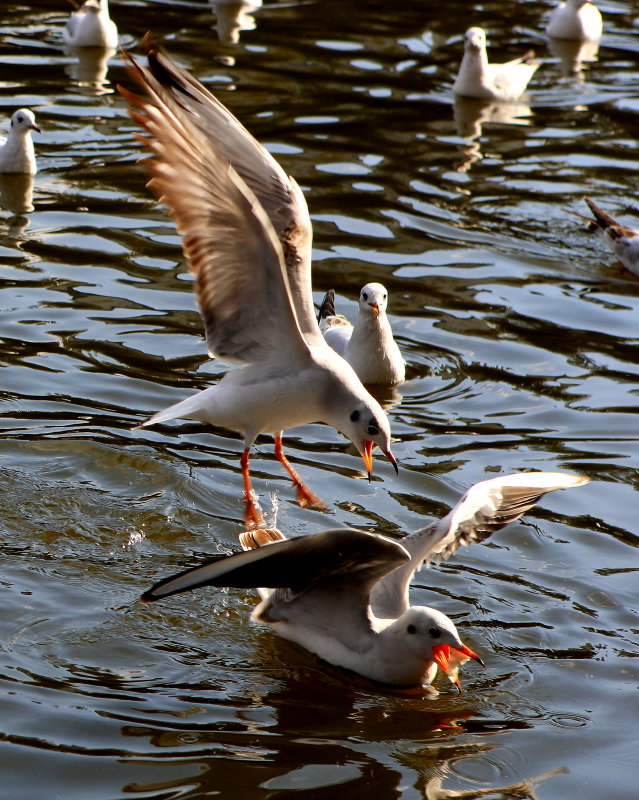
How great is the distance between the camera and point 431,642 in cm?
598

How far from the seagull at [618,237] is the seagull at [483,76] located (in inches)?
178

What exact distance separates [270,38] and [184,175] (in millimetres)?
12488

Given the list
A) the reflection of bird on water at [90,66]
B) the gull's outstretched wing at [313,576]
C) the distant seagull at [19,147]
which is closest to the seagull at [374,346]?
the gull's outstretched wing at [313,576]

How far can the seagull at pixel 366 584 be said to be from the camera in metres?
5.61

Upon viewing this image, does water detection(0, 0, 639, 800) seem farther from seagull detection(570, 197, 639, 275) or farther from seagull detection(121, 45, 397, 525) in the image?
seagull detection(121, 45, 397, 525)

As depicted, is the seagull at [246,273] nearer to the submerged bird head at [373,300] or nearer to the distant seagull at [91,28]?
the submerged bird head at [373,300]

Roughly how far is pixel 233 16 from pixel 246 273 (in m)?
13.4

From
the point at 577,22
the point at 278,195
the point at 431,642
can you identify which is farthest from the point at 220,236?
the point at 577,22

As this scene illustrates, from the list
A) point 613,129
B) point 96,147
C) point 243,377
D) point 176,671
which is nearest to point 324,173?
point 96,147

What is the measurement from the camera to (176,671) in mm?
5922

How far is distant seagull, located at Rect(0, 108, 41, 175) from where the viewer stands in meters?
12.8

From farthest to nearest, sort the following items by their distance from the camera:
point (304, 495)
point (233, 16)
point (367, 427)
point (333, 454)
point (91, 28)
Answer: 1. point (233, 16)
2. point (91, 28)
3. point (333, 454)
4. point (304, 495)
5. point (367, 427)

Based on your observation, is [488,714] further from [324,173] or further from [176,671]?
[324,173]

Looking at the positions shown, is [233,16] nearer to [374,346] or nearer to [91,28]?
[91,28]
